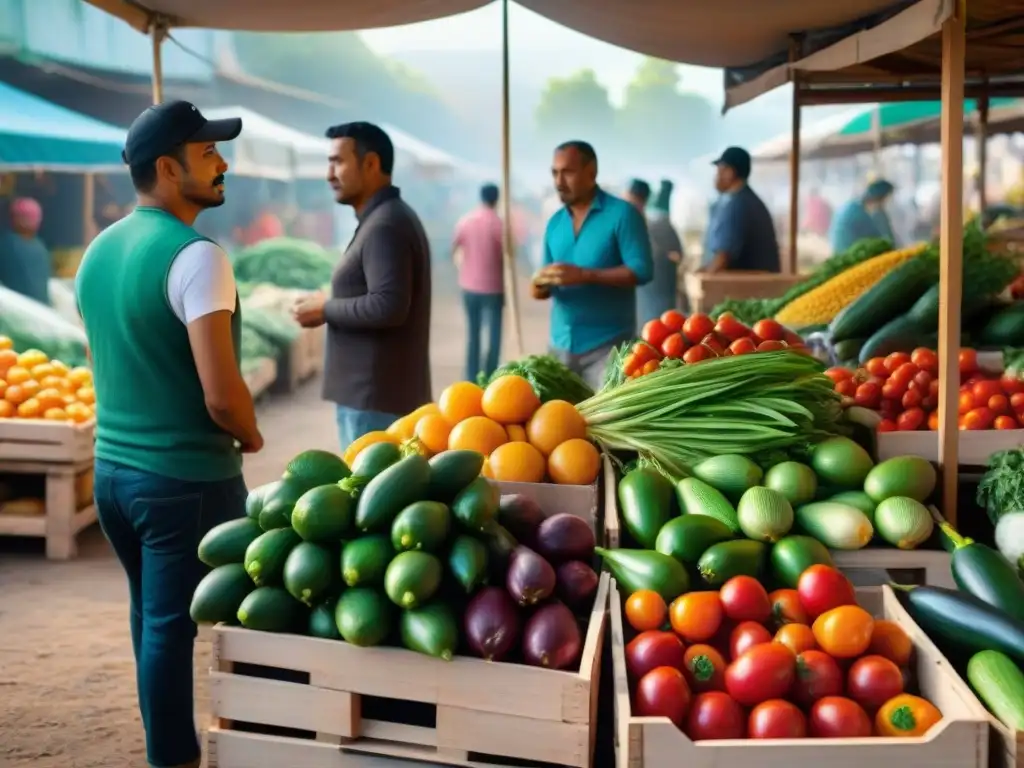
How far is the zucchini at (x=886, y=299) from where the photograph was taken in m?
4.20

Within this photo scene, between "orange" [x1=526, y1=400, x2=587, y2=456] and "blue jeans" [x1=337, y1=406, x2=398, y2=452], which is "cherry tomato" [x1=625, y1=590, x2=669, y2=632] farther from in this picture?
"blue jeans" [x1=337, y1=406, x2=398, y2=452]

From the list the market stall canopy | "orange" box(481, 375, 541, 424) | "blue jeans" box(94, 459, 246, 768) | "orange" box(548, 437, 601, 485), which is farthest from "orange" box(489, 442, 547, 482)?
the market stall canopy

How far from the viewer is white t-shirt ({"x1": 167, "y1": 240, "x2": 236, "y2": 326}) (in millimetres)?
2500

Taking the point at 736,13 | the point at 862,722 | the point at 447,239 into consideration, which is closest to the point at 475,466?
the point at 862,722

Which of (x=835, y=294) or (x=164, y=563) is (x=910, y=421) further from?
(x=164, y=563)

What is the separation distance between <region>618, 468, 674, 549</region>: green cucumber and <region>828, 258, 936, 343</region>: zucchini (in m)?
1.93

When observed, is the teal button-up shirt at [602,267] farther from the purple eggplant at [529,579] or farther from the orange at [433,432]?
the purple eggplant at [529,579]

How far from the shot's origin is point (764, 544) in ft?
7.88

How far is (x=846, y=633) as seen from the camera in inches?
77.3

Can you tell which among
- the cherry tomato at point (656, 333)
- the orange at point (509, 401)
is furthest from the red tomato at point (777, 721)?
the cherry tomato at point (656, 333)

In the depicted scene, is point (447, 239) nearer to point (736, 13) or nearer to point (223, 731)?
point (736, 13)

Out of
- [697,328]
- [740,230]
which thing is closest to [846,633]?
[697,328]

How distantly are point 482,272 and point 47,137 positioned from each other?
4015 millimetres

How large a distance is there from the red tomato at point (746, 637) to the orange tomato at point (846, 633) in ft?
0.33
